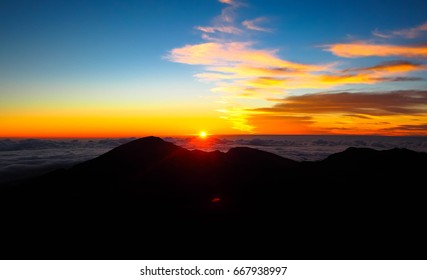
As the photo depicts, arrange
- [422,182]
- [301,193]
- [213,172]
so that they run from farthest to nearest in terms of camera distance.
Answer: [213,172] < [422,182] < [301,193]

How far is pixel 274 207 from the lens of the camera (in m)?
30.0

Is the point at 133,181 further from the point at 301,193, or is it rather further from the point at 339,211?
the point at 339,211

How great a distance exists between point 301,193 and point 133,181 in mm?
20921

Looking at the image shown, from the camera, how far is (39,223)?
2872 cm

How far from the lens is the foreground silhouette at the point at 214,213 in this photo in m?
22.4

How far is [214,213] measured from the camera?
28812 mm

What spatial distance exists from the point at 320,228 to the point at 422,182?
22529 millimetres

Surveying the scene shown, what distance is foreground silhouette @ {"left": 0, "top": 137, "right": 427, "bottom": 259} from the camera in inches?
882
